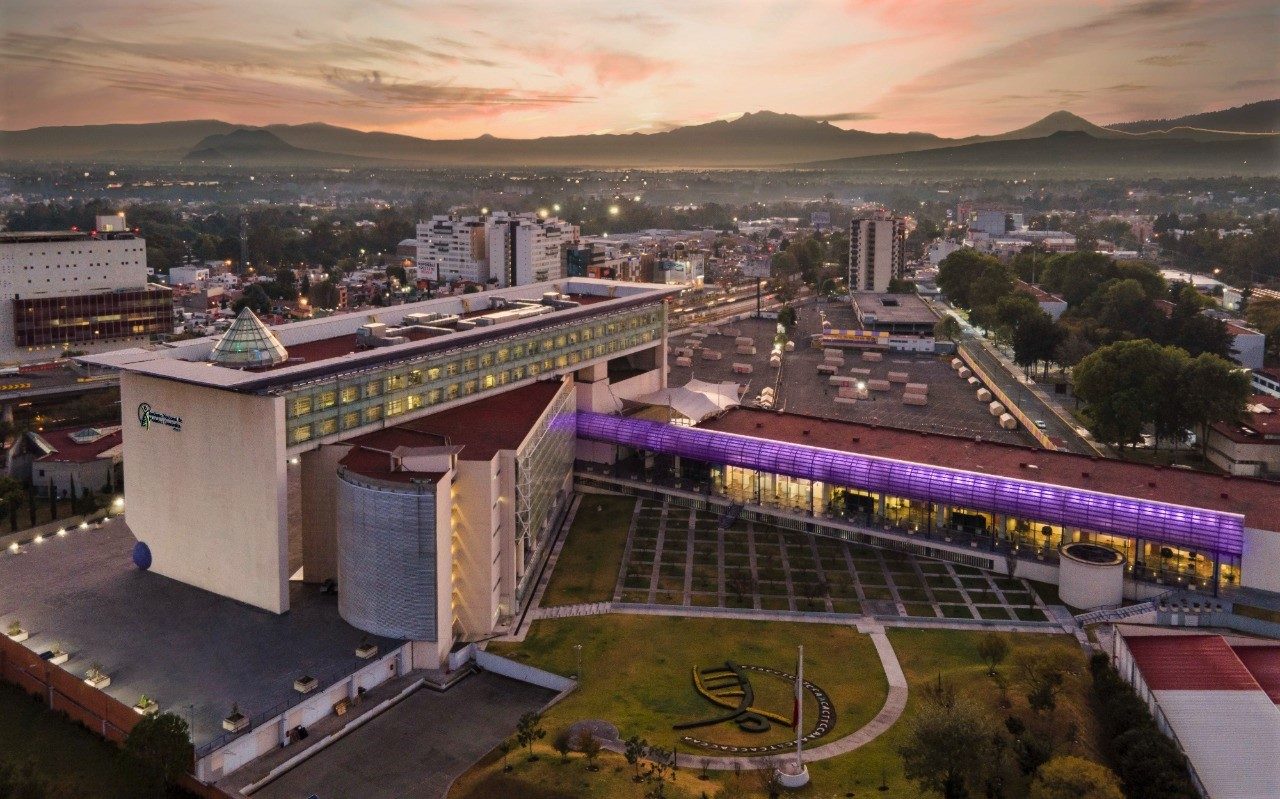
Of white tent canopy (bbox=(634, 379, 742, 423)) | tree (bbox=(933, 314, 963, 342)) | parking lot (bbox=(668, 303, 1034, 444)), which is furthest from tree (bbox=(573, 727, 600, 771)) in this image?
tree (bbox=(933, 314, 963, 342))

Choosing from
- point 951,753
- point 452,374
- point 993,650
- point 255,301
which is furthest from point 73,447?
point 255,301

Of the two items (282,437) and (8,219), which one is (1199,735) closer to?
(282,437)

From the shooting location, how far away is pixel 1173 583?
120ft

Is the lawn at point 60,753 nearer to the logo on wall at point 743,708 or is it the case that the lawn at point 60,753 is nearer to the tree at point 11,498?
the logo on wall at point 743,708

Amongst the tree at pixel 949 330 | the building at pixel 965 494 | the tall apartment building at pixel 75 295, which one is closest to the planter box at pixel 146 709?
the building at pixel 965 494

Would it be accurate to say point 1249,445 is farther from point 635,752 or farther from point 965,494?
point 635,752

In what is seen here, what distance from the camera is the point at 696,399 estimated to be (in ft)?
179

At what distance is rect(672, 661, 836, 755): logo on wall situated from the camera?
27484 mm

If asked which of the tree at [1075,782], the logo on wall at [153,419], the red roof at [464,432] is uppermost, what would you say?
the logo on wall at [153,419]

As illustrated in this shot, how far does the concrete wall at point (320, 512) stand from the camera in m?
36.5

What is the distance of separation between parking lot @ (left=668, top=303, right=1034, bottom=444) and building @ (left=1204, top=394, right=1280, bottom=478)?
1051 centimetres

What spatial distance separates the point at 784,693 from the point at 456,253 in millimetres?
113148

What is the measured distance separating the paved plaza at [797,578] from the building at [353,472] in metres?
5.20

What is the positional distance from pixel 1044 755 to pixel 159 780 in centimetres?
2365
